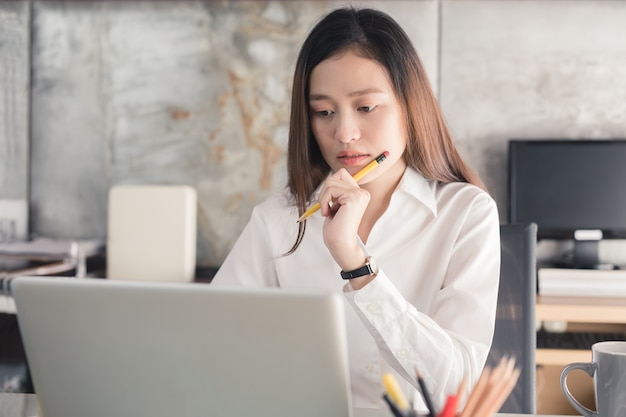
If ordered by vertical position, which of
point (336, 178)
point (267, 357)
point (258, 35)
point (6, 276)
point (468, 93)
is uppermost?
point (258, 35)

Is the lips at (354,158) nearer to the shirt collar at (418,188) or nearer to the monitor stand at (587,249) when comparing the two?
the shirt collar at (418,188)

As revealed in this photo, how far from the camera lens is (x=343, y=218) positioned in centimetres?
104

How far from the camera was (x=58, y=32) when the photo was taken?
3617 millimetres

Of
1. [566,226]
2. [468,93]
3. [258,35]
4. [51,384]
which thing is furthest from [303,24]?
[51,384]

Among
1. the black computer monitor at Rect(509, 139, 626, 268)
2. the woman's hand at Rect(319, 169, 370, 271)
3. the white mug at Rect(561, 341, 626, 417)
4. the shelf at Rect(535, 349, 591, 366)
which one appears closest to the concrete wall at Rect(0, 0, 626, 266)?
the black computer monitor at Rect(509, 139, 626, 268)

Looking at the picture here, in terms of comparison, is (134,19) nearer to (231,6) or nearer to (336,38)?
(231,6)

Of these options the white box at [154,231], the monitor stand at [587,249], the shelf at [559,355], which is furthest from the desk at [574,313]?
the white box at [154,231]

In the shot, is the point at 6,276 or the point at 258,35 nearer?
the point at 6,276

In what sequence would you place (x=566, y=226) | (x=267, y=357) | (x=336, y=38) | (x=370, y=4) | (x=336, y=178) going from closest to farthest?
(x=267, y=357)
(x=336, y=178)
(x=336, y=38)
(x=566, y=226)
(x=370, y=4)

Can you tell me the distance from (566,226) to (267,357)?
2858mm

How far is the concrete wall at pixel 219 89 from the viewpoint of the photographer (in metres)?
3.31

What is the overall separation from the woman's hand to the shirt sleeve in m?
0.05

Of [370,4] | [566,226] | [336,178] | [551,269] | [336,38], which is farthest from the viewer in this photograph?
[370,4]

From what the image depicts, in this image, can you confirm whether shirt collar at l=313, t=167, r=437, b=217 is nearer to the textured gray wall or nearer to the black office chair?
the black office chair
